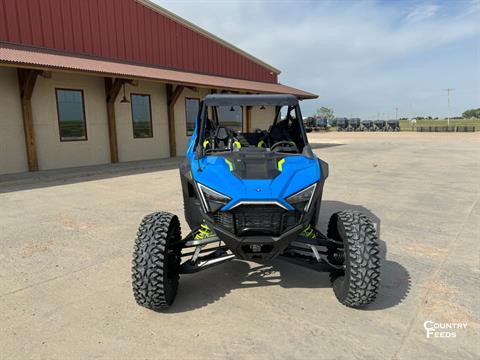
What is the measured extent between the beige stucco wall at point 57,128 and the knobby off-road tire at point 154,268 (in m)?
10.2

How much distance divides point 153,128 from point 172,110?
1.30 metres

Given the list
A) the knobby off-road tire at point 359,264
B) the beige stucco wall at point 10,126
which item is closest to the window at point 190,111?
the beige stucco wall at point 10,126

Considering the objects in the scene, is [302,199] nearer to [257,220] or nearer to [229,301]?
[257,220]

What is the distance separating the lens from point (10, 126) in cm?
1053

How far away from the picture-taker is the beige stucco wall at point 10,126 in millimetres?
10336

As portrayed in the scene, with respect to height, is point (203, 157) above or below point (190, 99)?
below

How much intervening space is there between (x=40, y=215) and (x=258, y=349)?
16.3 feet

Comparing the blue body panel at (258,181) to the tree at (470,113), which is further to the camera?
the tree at (470,113)

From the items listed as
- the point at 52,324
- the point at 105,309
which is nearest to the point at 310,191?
the point at 105,309

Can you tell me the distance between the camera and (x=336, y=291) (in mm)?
3000

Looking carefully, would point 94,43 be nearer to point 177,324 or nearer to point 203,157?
point 203,157

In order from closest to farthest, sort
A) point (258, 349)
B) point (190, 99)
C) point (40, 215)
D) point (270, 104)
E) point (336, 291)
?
point (258, 349), point (336, 291), point (270, 104), point (40, 215), point (190, 99)

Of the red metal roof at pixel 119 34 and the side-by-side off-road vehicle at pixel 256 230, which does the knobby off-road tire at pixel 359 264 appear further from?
the red metal roof at pixel 119 34

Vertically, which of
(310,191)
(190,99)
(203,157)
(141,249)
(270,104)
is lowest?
(141,249)
